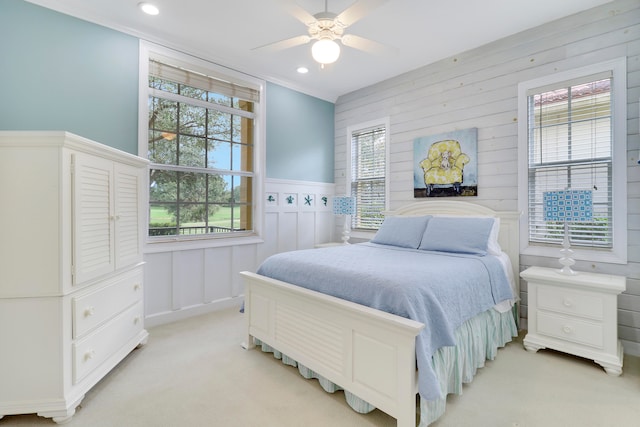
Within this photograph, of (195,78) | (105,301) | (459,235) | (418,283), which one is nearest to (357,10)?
(418,283)

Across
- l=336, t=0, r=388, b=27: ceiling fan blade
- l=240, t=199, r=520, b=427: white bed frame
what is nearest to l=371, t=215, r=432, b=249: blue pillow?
l=240, t=199, r=520, b=427: white bed frame

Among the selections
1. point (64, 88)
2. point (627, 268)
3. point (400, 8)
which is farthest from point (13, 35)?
point (627, 268)

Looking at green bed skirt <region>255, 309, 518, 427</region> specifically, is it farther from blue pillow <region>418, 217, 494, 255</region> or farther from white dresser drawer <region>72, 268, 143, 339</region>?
white dresser drawer <region>72, 268, 143, 339</region>

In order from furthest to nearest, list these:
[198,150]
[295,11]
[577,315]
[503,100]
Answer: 1. [198,150]
2. [503,100]
3. [577,315]
4. [295,11]

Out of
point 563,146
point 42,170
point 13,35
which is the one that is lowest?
point 42,170

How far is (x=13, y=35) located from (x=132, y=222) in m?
1.70

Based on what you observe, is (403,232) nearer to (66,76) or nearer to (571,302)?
(571,302)

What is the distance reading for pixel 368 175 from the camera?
4621 millimetres

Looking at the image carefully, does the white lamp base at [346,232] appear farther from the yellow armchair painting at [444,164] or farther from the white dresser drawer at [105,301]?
the white dresser drawer at [105,301]

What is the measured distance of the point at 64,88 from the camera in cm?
268

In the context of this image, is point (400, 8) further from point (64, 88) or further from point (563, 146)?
point (64, 88)

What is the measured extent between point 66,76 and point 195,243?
186 cm

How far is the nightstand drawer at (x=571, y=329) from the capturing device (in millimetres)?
2311

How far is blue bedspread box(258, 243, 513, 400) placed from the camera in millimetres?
1688
